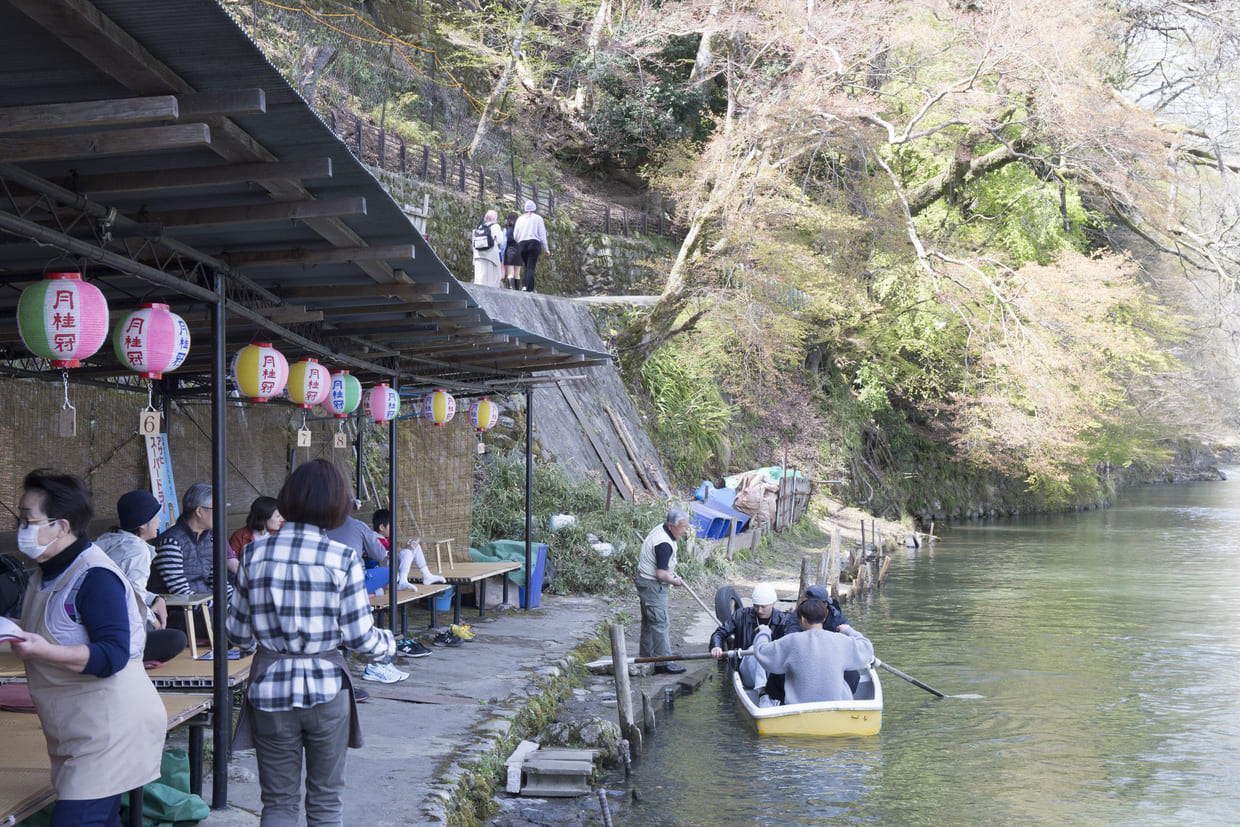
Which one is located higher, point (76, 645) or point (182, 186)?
point (182, 186)

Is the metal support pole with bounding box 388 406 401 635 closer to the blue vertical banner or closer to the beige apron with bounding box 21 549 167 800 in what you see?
the blue vertical banner

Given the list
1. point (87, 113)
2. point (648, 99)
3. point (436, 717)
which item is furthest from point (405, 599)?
point (648, 99)

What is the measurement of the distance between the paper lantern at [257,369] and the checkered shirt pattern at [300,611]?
322cm

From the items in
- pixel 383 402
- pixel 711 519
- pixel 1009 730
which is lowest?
pixel 1009 730

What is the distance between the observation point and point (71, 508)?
11.1ft

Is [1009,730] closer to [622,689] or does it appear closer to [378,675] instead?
[622,689]

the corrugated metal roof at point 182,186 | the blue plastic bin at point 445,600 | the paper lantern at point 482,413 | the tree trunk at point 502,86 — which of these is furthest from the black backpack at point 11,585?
the tree trunk at point 502,86

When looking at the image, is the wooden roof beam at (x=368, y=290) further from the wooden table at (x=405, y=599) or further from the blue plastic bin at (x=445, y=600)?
the blue plastic bin at (x=445, y=600)

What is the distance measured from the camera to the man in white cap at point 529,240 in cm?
1981

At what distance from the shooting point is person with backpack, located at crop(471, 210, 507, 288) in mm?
19469

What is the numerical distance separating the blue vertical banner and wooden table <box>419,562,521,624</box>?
9.36 feet

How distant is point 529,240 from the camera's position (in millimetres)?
19828

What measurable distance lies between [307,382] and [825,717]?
5164 mm

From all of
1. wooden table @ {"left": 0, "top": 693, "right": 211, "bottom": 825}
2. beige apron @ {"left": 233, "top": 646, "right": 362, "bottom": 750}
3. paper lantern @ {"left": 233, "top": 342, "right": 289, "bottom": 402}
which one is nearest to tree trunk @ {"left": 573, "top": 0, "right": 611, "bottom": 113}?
paper lantern @ {"left": 233, "top": 342, "right": 289, "bottom": 402}
